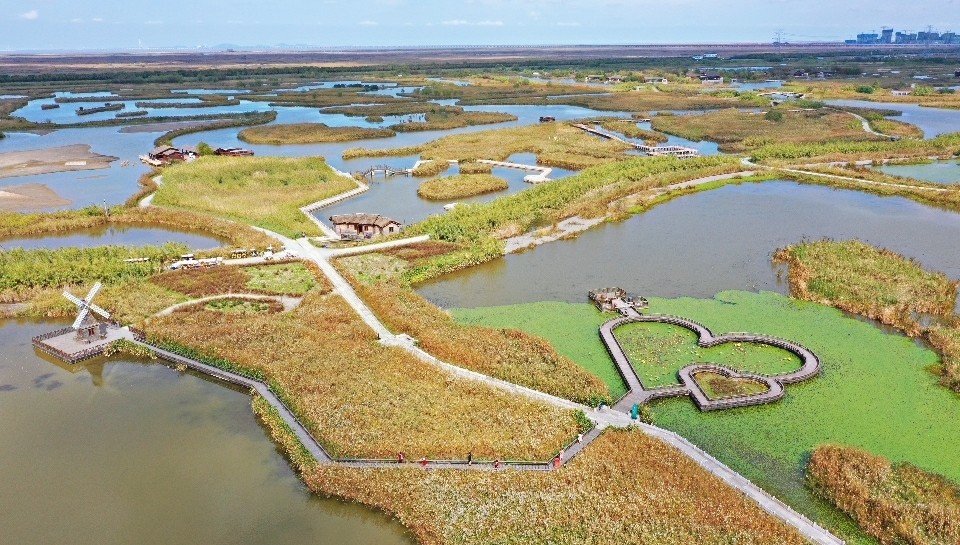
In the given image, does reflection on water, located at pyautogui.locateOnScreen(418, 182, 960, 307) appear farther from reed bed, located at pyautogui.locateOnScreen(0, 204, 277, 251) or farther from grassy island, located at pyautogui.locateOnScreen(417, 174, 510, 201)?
reed bed, located at pyautogui.locateOnScreen(0, 204, 277, 251)

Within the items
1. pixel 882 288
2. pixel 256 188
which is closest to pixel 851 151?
pixel 882 288

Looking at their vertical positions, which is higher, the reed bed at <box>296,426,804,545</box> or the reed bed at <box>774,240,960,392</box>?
the reed bed at <box>774,240,960,392</box>

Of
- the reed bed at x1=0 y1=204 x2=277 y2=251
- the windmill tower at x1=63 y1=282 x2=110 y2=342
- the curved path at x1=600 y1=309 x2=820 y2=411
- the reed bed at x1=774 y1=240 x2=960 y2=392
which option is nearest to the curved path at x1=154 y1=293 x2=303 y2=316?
the windmill tower at x1=63 y1=282 x2=110 y2=342

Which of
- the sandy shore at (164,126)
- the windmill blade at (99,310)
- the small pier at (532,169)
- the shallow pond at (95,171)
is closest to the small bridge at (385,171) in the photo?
the small pier at (532,169)

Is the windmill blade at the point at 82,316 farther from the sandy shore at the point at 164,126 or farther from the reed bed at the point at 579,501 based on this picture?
the sandy shore at the point at 164,126

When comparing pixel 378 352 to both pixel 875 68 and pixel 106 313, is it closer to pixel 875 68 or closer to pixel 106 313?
pixel 106 313

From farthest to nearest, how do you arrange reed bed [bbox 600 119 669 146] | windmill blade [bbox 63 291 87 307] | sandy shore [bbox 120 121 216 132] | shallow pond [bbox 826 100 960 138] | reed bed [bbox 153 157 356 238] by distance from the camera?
sandy shore [bbox 120 121 216 132] < shallow pond [bbox 826 100 960 138] < reed bed [bbox 600 119 669 146] < reed bed [bbox 153 157 356 238] < windmill blade [bbox 63 291 87 307]
